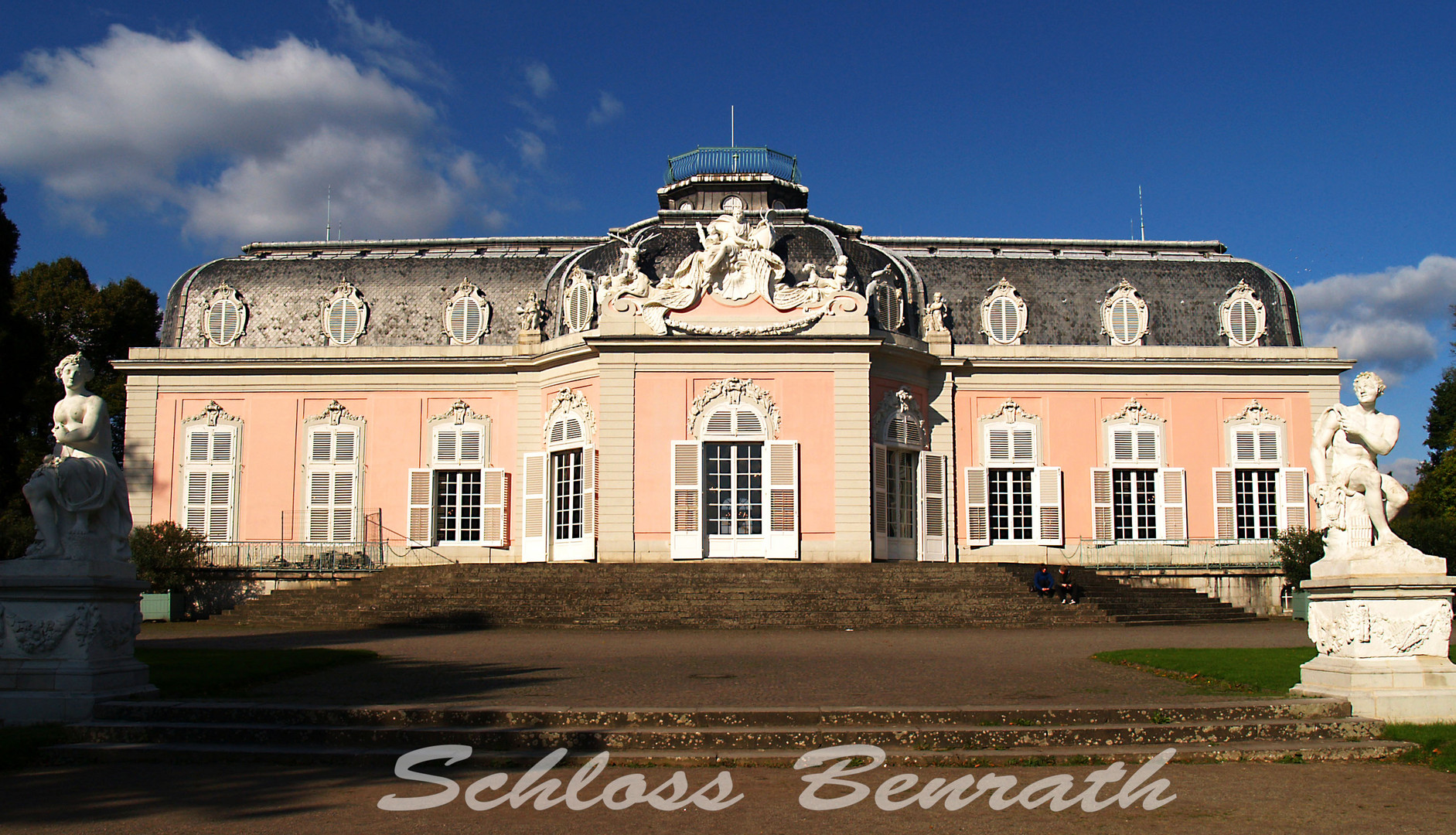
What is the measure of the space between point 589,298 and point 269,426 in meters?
9.85

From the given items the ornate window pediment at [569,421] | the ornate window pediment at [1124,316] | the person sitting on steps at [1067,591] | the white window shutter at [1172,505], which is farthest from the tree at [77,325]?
the white window shutter at [1172,505]

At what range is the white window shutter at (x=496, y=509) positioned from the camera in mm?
29812

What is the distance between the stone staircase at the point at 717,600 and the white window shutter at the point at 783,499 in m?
1.41

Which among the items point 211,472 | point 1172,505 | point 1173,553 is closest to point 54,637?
point 211,472

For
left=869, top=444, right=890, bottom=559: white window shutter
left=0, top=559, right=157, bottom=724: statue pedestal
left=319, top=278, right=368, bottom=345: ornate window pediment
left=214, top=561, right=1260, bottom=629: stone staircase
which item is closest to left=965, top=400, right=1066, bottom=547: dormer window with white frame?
left=869, top=444, right=890, bottom=559: white window shutter

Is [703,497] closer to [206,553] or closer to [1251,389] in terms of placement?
[206,553]

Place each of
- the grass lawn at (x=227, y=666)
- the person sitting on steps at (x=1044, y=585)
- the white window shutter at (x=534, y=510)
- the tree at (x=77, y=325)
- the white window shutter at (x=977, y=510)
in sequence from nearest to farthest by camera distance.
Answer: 1. the grass lawn at (x=227, y=666)
2. the person sitting on steps at (x=1044, y=585)
3. the white window shutter at (x=534, y=510)
4. the white window shutter at (x=977, y=510)
5. the tree at (x=77, y=325)

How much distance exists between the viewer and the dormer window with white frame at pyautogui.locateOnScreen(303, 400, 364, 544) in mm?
30297

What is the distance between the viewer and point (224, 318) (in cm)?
3175

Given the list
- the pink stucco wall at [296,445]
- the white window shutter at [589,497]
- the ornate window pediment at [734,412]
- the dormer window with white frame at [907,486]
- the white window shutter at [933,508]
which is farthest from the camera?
the pink stucco wall at [296,445]

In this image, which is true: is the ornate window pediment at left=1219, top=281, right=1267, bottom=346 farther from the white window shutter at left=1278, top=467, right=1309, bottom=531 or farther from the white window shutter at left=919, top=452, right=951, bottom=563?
the white window shutter at left=919, top=452, right=951, bottom=563

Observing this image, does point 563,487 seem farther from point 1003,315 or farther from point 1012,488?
point 1003,315

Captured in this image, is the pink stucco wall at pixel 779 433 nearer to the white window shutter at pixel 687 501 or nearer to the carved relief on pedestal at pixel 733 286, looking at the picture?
the white window shutter at pixel 687 501

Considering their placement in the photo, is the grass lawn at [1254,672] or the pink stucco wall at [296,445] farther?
the pink stucco wall at [296,445]
